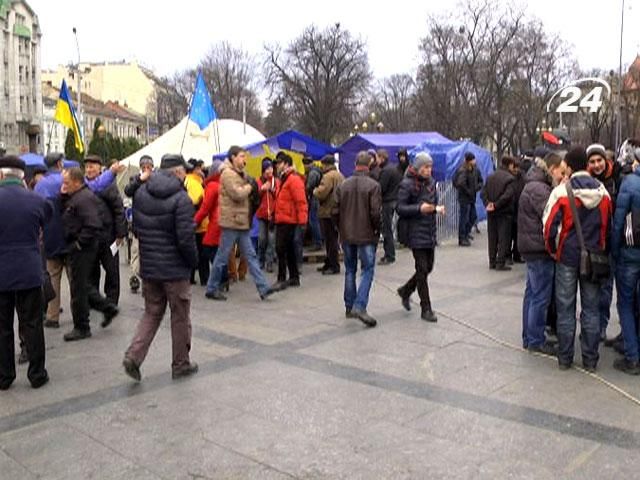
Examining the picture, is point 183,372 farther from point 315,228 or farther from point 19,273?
point 315,228

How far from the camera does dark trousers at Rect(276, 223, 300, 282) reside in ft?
33.9

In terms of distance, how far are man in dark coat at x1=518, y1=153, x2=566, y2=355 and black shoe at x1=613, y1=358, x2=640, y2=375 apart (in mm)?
631

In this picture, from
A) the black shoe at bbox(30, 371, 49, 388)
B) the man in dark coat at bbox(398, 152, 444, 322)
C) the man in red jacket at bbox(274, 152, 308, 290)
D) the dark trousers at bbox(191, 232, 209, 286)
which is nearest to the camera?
the black shoe at bbox(30, 371, 49, 388)

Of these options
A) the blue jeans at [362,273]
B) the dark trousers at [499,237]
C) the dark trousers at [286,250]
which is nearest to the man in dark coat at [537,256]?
the blue jeans at [362,273]

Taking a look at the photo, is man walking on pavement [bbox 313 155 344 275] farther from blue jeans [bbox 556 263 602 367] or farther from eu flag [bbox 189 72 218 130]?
blue jeans [bbox 556 263 602 367]

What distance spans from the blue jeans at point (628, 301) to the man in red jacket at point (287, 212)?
5.10m

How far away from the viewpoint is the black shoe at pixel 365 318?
7828mm

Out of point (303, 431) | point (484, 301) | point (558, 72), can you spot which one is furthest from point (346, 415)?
point (558, 72)

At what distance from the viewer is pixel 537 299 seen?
6.62m

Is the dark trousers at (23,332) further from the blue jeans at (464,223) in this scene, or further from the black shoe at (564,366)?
the blue jeans at (464,223)

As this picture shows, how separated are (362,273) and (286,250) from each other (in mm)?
2639

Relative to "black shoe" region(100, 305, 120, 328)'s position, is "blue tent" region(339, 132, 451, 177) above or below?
above

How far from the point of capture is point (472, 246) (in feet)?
49.4

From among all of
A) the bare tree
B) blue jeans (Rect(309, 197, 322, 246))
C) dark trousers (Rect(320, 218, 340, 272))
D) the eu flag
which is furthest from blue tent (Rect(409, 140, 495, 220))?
the bare tree
